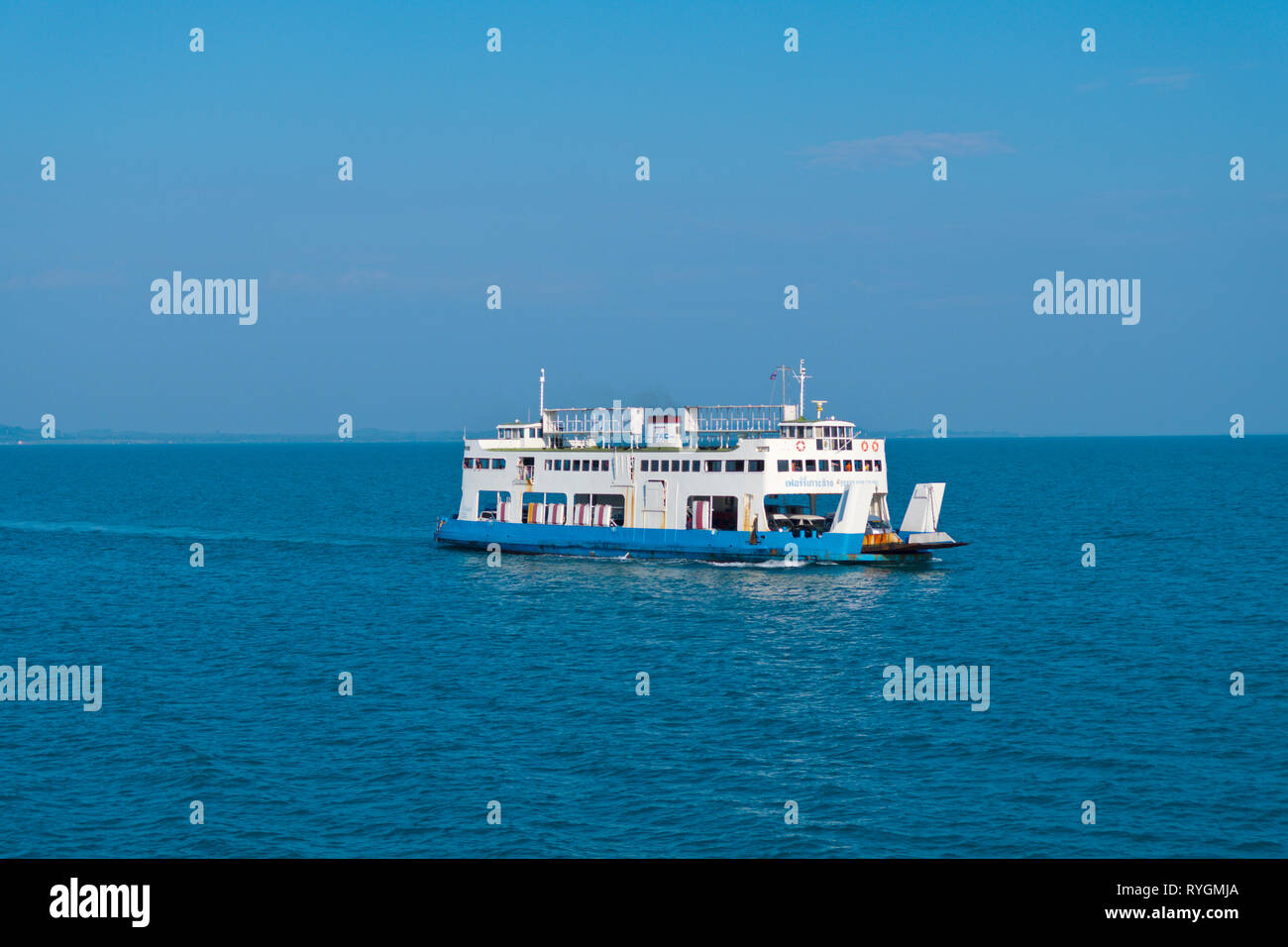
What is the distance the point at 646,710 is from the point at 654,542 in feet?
112

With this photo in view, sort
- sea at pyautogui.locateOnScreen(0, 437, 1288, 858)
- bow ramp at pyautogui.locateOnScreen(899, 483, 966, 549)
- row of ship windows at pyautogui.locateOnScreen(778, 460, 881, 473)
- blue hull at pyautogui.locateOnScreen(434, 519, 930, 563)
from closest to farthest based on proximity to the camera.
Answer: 1. sea at pyautogui.locateOnScreen(0, 437, 1288, 858)
2. blue hull at pyautogui.locateOnScreen(434, 519, 930, 563)
3. row of ship windows at pyautogui.locateOnScreen(778, 460, 881, 473)
4. bow ramp at pyautogui.locateOnScreen(899, 483, 966, 549)

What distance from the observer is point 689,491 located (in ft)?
234

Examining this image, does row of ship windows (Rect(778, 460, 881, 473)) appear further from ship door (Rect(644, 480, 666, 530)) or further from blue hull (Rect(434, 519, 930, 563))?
ship door (Rect(644, 480, 666, 530))

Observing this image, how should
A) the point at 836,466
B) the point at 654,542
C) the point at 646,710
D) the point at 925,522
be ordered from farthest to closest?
1. the point at 654,542
2. the point at 925,522
3. the point at 836,466
4. the point at 646,710

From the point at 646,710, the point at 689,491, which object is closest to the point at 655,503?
the point at 689,491

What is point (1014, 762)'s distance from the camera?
31672 millimetres

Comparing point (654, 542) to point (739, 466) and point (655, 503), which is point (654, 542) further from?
point (739, 466)

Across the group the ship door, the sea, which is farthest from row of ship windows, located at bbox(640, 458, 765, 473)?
the sea

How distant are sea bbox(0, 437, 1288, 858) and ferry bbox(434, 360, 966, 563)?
1.98 metres

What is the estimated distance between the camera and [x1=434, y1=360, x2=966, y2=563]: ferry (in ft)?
222


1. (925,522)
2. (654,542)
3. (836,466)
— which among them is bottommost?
(654,542)

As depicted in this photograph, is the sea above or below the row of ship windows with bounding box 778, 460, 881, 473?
below
